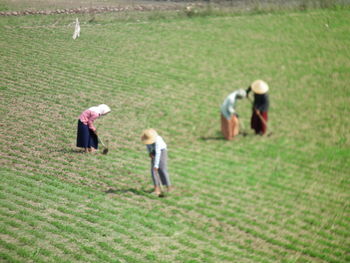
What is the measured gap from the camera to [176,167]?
34.2 ft

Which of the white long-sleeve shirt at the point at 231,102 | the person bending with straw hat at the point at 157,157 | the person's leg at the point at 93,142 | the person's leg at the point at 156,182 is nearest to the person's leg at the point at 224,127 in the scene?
the white long-sleeve shirt at the point at 231,102

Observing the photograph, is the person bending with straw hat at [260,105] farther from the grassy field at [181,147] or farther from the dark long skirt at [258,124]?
the grassy field at [181,147]

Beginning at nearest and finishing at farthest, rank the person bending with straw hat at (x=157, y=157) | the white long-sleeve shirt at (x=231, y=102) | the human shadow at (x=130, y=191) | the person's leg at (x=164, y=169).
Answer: the person bending with straw hat at (x=157, y=157), the person's leg at (x=164, y=169), the human shadow at (x=130, y=191), the white long-sleeve shirt at (x=231, y=102)

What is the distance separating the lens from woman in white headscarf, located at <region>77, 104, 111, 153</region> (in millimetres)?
11203

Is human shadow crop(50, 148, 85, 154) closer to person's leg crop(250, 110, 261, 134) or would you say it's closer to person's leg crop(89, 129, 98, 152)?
person's leg crop(89, 129, 98, 152)

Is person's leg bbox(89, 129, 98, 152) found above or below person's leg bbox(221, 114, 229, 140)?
below

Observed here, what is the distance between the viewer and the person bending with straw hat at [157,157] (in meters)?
8.60

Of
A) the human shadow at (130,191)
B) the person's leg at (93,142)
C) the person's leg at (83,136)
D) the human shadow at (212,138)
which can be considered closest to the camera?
the human shadow at (130,191)

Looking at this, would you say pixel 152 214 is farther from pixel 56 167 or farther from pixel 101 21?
pixel 101 21

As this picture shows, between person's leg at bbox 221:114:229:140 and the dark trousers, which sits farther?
person's leg at bbox 221:114:229:140

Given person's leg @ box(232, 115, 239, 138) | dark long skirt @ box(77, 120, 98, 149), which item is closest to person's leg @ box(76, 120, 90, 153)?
dark long skirt @ box(77, 120, 98, 149)

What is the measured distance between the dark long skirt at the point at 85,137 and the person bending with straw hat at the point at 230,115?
356 centimetres

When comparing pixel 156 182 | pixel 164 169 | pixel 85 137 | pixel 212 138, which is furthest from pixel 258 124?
pixel 85 137

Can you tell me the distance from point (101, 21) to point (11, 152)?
13.9 meters
